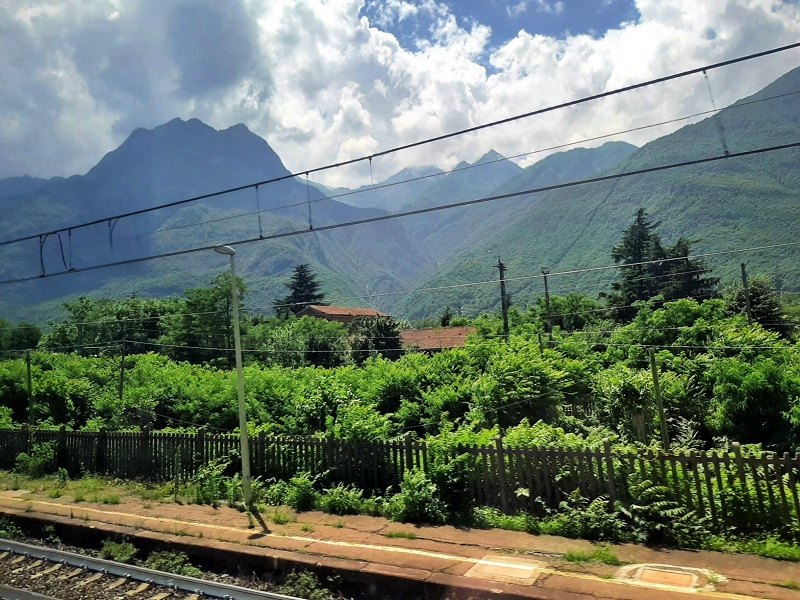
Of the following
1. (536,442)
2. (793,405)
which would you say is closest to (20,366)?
(536,442)

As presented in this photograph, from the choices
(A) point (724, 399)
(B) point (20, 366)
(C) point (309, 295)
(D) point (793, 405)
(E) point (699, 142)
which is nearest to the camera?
(D) point (793, 405)

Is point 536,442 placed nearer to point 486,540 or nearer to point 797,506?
point 486,540

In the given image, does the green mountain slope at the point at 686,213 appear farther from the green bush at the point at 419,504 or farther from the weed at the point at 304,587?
the weed at the point at 304,587

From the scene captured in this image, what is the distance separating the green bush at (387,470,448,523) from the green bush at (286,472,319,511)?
171 cm

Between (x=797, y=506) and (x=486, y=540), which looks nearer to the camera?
(x=797, y=506)

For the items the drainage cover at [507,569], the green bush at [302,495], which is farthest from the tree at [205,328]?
the drainage cover at [507,569]

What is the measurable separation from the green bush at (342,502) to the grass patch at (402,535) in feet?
5.32

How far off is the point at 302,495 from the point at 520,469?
4038mm

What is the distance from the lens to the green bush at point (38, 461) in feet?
48.9

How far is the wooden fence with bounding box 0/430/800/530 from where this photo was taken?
7.59 metres

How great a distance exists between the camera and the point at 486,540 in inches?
318

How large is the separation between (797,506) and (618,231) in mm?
130144

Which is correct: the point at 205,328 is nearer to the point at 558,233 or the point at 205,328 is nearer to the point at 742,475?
the point at 742,475

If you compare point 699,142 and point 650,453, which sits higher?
point 699,142
